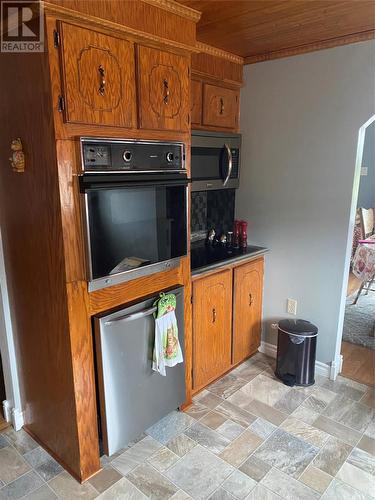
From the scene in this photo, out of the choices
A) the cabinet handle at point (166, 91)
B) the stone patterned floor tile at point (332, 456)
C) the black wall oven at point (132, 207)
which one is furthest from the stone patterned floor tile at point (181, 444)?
the cabinet handle at point (166, 91)

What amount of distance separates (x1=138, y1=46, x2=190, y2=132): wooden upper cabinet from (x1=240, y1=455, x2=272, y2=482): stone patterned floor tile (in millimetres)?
1789

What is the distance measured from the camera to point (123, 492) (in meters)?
1.81

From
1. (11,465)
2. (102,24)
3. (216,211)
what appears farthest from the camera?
(216,211)

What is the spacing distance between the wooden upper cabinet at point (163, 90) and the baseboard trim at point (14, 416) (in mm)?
1784

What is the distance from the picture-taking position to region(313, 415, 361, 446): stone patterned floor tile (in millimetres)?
2146

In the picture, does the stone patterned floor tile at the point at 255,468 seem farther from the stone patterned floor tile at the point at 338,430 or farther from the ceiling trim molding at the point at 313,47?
the ceiling trim molding at the point at 313,47

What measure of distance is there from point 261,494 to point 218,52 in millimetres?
2593

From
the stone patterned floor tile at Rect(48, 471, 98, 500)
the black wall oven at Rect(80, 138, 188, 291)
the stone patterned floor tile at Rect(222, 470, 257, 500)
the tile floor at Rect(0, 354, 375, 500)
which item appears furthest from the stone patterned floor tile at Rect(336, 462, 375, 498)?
the black wall oven at Rect(80, 138, 188, 291)

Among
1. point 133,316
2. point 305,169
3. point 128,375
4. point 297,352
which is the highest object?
point 305,169

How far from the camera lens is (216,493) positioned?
1.80 meters

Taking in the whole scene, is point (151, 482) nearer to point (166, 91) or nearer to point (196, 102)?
point (166, 91)

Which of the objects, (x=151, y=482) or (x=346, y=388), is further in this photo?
(x=346, y=388)

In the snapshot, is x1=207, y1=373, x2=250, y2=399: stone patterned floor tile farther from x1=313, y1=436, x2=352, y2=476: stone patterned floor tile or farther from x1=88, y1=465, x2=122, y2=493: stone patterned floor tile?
x1=88, y1=465, x2=122, y2=493: stone patterned floor tile

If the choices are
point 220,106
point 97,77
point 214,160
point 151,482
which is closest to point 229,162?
point 214,160
